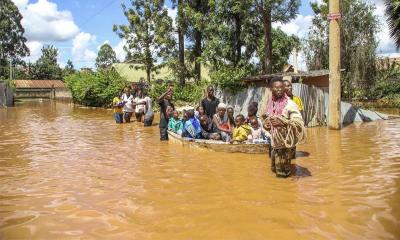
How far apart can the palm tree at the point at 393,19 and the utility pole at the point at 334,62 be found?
2186 mm

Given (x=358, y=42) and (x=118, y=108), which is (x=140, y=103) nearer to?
(x=118, y=108)

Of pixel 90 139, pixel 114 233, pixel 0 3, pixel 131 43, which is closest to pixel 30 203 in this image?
pixel 114 233

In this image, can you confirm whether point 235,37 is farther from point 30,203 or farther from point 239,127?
point 30,203

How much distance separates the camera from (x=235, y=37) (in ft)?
72.7

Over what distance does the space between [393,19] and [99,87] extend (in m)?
20.8

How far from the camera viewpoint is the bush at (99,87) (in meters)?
29.2

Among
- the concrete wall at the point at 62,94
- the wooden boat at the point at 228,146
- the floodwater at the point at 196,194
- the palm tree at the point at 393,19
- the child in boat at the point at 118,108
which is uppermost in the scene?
the palm tree at the point at 393,19

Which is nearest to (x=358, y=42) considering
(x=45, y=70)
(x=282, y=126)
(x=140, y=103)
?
(x=140, y=103)

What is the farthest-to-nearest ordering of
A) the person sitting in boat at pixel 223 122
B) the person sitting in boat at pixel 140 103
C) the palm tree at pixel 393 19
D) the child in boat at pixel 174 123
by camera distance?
the person sitting in boat at pixel 140 103 → the palm tree at pixel 393 19 → the child in boat at pixel 174 123 → the person sitting in boat at pixel 223 122

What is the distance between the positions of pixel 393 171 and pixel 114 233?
201 inches

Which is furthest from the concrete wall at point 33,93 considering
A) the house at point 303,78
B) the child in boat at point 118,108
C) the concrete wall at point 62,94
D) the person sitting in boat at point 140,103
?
the house at point 303,78

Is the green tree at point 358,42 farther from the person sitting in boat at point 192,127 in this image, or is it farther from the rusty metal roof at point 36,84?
the rusty metal roof at point 36,84

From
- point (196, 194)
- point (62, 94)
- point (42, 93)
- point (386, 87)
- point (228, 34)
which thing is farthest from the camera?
point (42, 93)

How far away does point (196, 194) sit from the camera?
6168 mm
